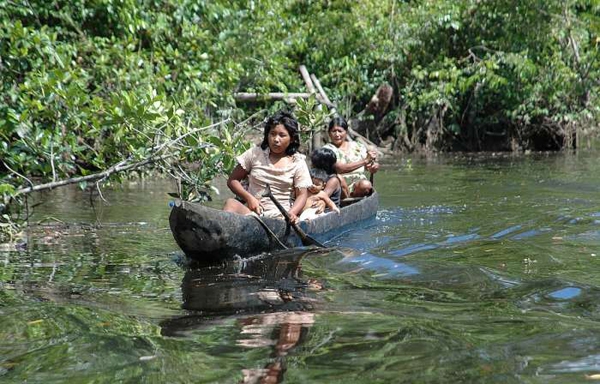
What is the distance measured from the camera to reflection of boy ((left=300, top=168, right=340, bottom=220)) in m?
8.82

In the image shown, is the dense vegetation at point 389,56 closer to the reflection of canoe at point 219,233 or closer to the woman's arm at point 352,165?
the woman's arm at point 352,165

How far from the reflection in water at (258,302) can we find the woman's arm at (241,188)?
1.56 ft

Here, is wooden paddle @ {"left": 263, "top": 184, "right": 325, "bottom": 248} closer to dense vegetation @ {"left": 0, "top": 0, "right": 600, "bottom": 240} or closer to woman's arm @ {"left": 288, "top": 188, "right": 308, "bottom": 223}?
woman's arm @ {"left": 288, "top": 188, "right": 308, "bottom": 223}

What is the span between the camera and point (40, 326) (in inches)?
186

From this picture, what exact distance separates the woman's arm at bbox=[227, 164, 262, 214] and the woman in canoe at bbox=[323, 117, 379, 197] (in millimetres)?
2498

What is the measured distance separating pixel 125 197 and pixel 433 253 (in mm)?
6133

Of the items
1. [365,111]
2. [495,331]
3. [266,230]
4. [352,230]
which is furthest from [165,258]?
[365,111]

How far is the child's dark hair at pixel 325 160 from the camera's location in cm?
980

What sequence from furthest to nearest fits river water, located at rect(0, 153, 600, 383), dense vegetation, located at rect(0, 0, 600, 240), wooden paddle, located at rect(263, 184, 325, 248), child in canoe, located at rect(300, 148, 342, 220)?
1. dense vegetation, located at rect(0, 0, 600, 240)
2. child in canoe, located at rect(300, 148, 342, 220)
3. wooden paddle, located at rect(263, 184, 325, 248)
4. river water, located at rect(0, 153, 600, 383)

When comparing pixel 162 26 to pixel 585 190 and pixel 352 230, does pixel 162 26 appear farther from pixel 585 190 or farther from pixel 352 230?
pixel 585 190

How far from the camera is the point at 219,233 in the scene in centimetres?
663

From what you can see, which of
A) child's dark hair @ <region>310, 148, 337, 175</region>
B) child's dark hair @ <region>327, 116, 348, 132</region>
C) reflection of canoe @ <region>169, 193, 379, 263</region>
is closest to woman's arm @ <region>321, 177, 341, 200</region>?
child's dark hair @ <region>310, 148, 337, 175</region>

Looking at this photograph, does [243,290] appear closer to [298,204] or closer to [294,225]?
[294,225]

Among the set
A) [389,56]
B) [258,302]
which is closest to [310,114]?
[258,302]
